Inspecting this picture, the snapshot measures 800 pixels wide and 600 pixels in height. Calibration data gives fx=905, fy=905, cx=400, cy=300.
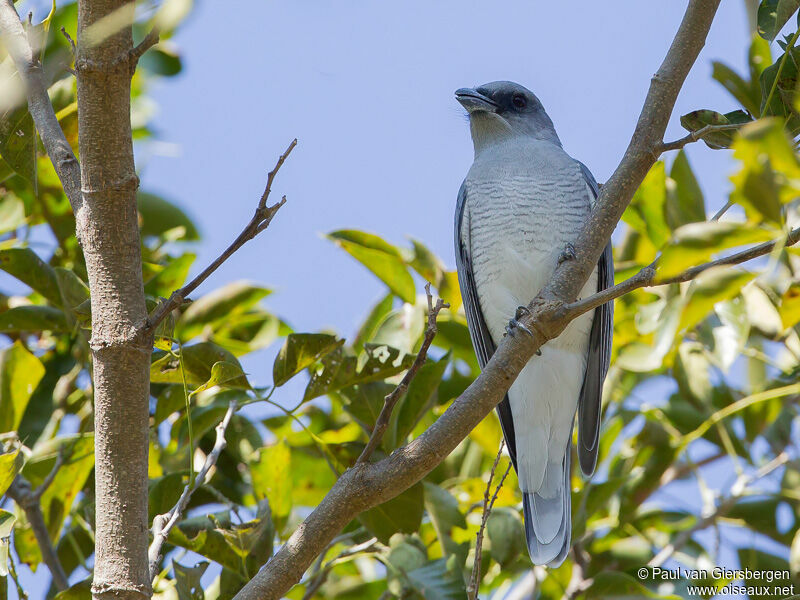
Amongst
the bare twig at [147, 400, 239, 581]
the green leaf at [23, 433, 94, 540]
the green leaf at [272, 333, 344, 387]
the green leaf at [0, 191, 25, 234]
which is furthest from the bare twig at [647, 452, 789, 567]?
the green leaf at [0, 191, 25, 234]

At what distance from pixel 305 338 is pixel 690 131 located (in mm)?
1163

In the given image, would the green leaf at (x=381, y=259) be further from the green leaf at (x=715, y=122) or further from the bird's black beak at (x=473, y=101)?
the bird's black beak at (x=473, y=101)

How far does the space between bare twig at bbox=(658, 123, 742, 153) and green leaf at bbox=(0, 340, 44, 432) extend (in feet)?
6.37

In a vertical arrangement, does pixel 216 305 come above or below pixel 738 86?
below

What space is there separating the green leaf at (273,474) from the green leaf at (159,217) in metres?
1.31

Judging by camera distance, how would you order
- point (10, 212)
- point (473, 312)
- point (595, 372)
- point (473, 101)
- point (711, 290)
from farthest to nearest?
point (473, 101), point (595, 372), point (473, 312), point (10, 212), point (711, 290)

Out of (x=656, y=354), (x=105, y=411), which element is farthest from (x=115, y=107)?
(x=656, y=354)

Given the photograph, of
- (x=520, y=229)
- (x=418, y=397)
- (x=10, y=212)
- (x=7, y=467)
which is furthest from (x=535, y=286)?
(x=7, y=467)

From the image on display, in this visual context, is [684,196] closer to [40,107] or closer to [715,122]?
[715,122]

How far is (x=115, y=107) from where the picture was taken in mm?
1906

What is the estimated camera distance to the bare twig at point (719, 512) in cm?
307

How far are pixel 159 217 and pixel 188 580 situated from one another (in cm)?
182

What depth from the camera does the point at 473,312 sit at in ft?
12.2

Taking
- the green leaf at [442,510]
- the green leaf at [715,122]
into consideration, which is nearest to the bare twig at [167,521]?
the green leaf at [442,510]
